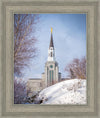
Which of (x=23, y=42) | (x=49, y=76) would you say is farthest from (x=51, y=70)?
(x=23, y=42)

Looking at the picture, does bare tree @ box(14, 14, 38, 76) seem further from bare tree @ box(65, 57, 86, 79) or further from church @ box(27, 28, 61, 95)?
bare tree @ box(65, 57, 86, 79)

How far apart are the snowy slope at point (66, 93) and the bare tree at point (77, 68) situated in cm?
7

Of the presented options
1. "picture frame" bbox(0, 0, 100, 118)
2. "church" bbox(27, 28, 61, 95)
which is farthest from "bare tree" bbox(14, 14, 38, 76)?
"church" bbox(27, 28, 61, 95)

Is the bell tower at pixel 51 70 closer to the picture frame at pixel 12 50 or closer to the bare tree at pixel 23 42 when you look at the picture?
the bare tree at pixel 23 42

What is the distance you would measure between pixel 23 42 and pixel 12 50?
7.2 inches

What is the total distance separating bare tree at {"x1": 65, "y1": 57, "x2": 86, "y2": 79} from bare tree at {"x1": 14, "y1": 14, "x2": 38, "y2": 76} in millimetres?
513

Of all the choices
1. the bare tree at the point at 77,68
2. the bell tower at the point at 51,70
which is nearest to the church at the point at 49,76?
the bell tower at the point at 51,70

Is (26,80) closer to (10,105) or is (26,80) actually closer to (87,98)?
(10,105)

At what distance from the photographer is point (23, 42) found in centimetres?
233

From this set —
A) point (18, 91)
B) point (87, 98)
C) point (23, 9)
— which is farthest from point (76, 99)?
point (23, 9)

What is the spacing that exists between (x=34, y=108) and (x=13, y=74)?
20.6 inches

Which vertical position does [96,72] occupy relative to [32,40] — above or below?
below

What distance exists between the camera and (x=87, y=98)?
228cm

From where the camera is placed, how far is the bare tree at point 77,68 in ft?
7.54
